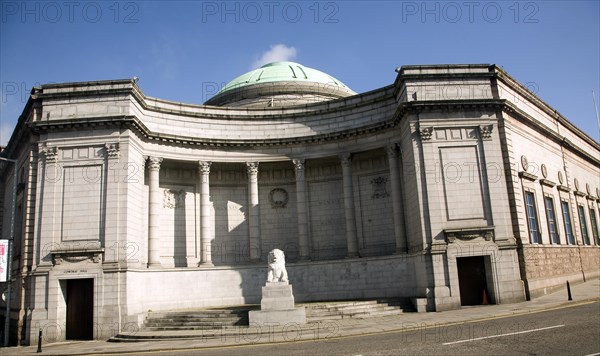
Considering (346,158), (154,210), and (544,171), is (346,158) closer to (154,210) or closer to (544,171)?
(154,210)

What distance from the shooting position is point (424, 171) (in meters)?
26.2

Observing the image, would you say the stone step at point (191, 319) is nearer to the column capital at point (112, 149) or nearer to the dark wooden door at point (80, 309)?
the dark wooden door at point (80, 309)

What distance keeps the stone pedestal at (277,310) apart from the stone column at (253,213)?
877 cm

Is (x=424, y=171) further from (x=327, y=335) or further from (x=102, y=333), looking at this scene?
(x=102, y=333)

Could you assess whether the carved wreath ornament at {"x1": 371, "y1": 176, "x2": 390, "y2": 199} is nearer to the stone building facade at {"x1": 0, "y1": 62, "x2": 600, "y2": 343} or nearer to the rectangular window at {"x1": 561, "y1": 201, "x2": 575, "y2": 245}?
the stone building facade at {"x1": 0, "y1": 62, "x2": 600, "y2": 343}

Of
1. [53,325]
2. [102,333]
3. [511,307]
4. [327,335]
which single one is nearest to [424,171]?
[511,307]

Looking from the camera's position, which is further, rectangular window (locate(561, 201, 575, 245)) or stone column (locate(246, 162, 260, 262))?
rectangular window (locate(561, 201, 575, 245))

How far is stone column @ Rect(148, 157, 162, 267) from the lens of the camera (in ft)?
92.4

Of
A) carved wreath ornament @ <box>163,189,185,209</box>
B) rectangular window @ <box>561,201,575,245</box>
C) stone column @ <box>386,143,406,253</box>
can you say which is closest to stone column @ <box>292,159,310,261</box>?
stone column @ <box>386,143,406,253</box>

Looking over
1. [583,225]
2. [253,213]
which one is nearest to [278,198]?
[253,213]

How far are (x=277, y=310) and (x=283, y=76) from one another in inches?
942

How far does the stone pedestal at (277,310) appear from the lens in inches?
854

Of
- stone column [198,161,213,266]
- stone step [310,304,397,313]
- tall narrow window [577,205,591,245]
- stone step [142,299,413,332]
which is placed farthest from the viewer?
tall narrow window [577,205,591,245]

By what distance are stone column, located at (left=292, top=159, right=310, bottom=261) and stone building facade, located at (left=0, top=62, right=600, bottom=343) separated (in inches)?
3.2
